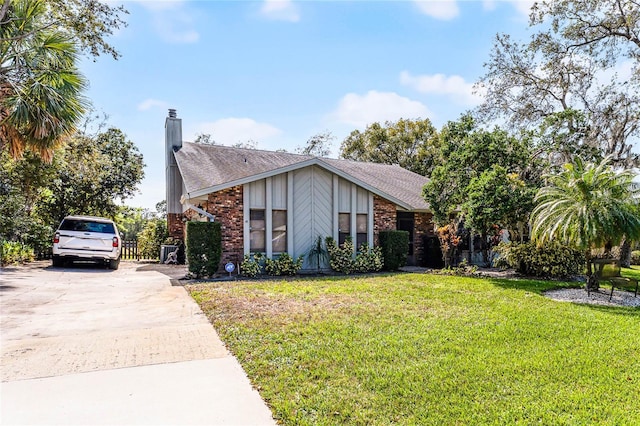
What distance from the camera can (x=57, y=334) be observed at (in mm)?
5219

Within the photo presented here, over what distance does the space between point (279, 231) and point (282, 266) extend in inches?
49.7

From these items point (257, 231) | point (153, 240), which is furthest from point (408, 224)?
point (153, 240)

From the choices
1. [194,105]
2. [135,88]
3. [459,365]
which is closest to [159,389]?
[459,365]

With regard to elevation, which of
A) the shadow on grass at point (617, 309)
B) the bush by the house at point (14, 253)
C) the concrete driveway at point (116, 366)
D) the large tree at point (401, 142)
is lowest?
the shadow on grass at point (617, 309)

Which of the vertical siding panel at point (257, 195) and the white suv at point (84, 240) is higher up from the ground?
the vertical siding panel at point (257, 195)

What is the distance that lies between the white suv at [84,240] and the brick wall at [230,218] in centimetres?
334

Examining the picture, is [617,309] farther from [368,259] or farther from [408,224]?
[408,224]

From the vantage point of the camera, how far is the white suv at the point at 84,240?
1132 cm

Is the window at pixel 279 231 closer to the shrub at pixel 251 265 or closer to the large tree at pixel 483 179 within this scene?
the shrub at pixel 251 265

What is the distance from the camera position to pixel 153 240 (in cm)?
1800

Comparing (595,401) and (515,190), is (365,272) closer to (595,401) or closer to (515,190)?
(515,190)

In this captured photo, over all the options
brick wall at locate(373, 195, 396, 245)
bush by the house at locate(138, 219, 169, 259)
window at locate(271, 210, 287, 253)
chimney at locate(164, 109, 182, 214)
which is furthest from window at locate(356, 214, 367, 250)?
bush by the house at locate(138, 219, 169, 259)

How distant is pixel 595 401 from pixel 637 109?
1886 centimetres

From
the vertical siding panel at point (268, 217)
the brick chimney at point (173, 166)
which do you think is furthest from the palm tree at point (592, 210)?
the brick chimney at point (173, 166)
